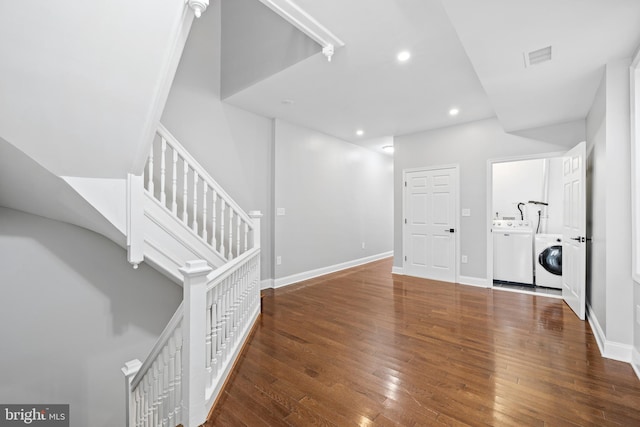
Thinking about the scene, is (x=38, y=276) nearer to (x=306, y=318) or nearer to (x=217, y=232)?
(x=217, y=232)

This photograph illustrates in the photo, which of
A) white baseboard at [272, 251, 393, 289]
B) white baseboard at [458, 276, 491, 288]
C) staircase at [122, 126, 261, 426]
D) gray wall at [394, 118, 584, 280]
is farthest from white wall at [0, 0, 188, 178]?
white baseboard at [458, 276, 491, 288]

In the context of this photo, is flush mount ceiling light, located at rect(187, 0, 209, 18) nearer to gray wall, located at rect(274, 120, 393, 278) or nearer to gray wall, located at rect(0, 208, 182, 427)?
gray wall, located at rect(0, 208, 182, 427)

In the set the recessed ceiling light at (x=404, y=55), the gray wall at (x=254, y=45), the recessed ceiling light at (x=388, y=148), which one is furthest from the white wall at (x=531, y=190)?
the gray wall at (x=254, y=45)

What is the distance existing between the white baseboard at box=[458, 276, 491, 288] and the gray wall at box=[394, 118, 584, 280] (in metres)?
0.05

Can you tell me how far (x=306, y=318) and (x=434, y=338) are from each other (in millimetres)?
1327

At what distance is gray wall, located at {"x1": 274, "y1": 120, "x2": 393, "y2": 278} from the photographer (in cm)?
465

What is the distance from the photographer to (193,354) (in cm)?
162

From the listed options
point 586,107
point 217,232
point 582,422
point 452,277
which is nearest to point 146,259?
point 217,232

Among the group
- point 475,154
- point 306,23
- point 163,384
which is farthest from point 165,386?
point 475,154

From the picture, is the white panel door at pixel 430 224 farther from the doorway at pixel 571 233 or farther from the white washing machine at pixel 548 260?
the white washing machine at pixel 548 260

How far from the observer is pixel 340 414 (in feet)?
5.48

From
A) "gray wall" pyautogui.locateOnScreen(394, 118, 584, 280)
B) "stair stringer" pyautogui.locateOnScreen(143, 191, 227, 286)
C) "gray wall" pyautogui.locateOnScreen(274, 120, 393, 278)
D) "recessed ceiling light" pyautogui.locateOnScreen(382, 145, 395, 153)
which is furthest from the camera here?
"recessed ceiling light" pyautogui.locateOnScreen(382, 145, 395, 153)

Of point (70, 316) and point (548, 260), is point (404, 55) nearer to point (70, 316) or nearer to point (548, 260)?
point (548, 260)

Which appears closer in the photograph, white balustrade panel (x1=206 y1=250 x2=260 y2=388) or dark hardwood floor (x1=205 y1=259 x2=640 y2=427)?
dark hardwood floor (x1=205 y1=259 x2=640 y2=427)
